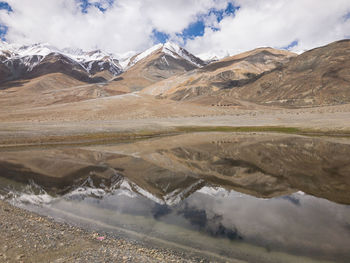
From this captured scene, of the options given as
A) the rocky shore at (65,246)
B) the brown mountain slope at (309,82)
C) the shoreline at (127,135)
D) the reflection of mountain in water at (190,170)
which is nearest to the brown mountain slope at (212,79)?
the brown mountain slope at (309,82)

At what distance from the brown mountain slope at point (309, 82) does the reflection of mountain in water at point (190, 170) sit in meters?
91.5

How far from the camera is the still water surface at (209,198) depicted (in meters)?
10.0

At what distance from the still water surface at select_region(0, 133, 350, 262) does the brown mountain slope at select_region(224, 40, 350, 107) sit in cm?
9608

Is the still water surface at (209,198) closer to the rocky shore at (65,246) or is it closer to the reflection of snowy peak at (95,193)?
the reflection of snowy peak at (95,193)

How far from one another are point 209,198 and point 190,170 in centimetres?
691

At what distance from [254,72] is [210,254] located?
180 meters

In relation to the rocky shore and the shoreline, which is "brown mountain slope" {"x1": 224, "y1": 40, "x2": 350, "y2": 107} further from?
the rocky shore

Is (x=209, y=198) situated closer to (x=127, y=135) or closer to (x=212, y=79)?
(x=127, y=135)

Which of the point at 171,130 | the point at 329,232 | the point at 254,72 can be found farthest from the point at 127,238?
the point at 254,72

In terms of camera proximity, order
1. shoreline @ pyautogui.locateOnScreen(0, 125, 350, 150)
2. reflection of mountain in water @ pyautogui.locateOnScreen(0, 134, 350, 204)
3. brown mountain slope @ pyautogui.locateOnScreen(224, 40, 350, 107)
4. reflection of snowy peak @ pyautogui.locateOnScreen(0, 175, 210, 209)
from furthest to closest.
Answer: brown mountain slope @ pyautogui.locateOnScreen(224, 40, 350, 107)
shoreline @ pyautogui.locateOnScreen(0, 125, 350, 150)
reflection of mountain in water @ pyautogui.locateOnScreen(0, 134, 350, 204)
reflection of snowy peak @ pyautogui.locateOnScreen(0, 175, 210, 209)

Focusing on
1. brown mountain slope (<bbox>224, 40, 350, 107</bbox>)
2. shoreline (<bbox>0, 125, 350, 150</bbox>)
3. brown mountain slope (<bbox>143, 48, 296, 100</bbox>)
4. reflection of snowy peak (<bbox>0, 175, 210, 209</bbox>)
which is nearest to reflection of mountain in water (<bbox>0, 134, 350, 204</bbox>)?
reflection of snowy peak (<bbox>0, 175, 210, 209</bbox>)

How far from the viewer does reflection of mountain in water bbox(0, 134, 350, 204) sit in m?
16.8

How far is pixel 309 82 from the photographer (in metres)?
Result: 121

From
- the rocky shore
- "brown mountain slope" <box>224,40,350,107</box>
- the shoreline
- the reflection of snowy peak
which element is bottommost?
the reflection of snowy peak
